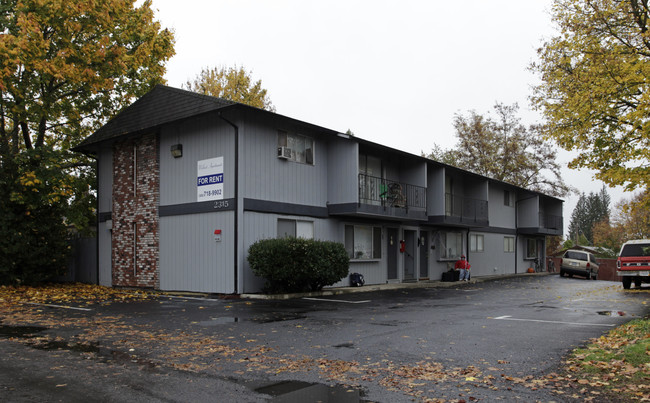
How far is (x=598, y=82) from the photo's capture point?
50.1 feet

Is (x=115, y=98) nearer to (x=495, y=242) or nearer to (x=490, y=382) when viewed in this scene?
(x=490, y=382)

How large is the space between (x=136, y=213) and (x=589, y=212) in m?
123

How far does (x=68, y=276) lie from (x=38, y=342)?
16556 mm

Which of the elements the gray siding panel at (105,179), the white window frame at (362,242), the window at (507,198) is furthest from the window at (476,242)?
the gray siding panel at (105,179)

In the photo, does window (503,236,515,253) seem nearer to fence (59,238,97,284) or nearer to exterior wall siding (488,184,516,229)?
exterior wall siding (488,184,516,229)

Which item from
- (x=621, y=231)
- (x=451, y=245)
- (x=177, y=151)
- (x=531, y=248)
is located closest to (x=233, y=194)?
(x=177, y=151)

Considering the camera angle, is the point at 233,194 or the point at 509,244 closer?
the point at 233,194

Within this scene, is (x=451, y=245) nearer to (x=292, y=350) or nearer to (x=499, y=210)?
(x=499, y=210)

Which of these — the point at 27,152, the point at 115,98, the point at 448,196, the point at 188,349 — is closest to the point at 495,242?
the point at 448,196

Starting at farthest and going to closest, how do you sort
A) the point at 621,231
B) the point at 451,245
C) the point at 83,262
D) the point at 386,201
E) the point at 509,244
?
1. the point at 621,231
2. the point at 509,244
3. the point at 451,245
4. the point at 83,262
5. the point at 386,201

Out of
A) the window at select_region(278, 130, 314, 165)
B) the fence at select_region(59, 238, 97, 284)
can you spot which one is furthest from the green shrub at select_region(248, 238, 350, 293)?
the fence at select_region(59, 238, 97, 284)

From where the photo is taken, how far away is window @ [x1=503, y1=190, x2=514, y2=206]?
1400 inches

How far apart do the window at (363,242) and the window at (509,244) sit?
15875mm

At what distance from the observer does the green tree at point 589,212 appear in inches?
4697
